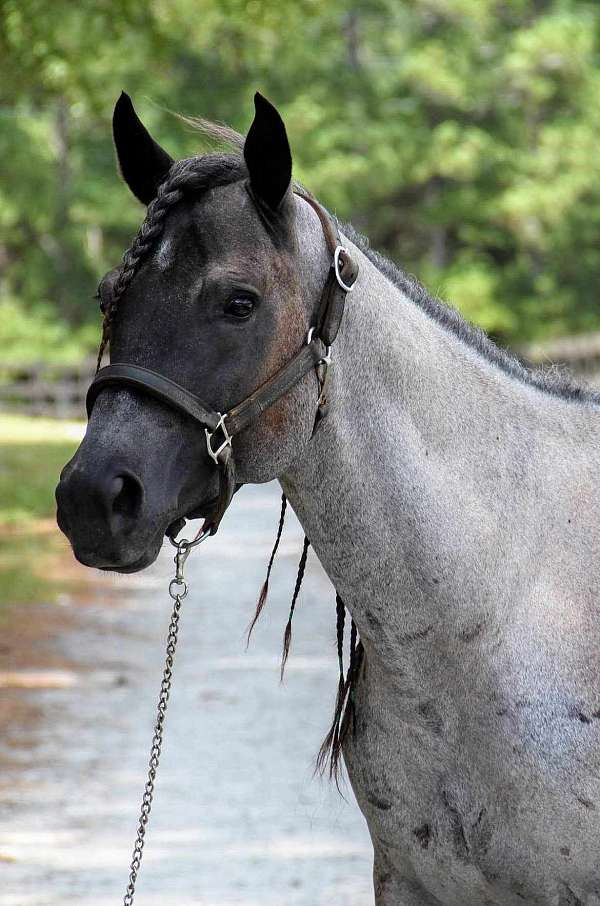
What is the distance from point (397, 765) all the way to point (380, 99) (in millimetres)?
29741

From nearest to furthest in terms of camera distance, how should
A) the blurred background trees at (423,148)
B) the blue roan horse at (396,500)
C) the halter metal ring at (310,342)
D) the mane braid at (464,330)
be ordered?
the blue roan horse at (396,500)
the halter metal ring at (310,342)
the mane braid at (464,330)
the blurred background trees at (423,148)

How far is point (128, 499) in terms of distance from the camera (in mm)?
2607

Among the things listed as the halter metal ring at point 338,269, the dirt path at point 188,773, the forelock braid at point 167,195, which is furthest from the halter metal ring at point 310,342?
the dirt path at point 188,773

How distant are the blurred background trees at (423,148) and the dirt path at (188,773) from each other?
19.8 metres

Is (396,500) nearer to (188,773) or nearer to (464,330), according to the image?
(464,330)

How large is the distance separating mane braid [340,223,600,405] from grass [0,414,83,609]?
8.56 metres

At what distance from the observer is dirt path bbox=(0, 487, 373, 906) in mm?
5406

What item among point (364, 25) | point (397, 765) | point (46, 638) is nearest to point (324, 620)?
point (46, 638)

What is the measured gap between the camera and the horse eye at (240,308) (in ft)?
8.85

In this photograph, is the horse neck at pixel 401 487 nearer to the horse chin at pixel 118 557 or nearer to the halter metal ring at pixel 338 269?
the halter metal ring at pixel 338 269

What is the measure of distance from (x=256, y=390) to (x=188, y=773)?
177 inches

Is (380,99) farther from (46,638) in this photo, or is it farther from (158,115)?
(46,638)

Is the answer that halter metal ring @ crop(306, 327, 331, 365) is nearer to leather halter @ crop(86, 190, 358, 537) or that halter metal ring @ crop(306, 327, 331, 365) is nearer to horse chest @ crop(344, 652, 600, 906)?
leather halter @ crop(86, 190, 358, 537)

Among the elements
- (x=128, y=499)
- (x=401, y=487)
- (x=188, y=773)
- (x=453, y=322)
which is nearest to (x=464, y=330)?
(x=453, y=322)
